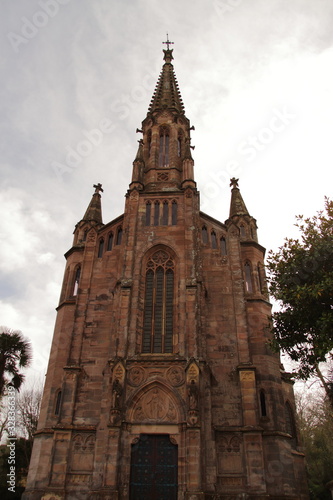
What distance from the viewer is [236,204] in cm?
2681

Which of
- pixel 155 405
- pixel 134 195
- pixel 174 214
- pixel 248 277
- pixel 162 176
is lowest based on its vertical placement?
pixel 155 405

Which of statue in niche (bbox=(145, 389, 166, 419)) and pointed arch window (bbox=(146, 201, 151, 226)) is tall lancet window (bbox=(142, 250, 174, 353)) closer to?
statue in niche (bbox=(145, 389, 166, 419))

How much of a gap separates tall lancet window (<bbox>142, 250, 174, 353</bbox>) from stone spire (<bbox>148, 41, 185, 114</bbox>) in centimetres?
1556

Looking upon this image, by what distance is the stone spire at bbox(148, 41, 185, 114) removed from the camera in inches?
1341

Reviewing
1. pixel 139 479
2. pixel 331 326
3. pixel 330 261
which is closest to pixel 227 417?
pixel 139 479

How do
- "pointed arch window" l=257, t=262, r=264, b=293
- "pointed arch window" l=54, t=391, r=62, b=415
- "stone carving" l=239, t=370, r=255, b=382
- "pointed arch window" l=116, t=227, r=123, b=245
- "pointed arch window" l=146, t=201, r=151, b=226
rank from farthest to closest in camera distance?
"pointed arch window" l=116, t=227, r=123, b=245 < "pointed arch window" l=146, t=201, r=151, b=226 < "pointed arch window" l=257, t=262, r=264, b=293 < "pointed arch window" l=54, t=391, r=62, b=415 < "stone carving" l=239, t=370, r=255, b=382

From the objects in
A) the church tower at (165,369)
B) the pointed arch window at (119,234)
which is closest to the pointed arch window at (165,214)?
the church tower at (165,369)

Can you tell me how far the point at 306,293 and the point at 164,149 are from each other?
18930 mm

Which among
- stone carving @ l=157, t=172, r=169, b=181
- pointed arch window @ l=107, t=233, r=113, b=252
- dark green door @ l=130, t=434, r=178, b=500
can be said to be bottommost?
dark green door @ l=130, t=434, r=178, b=500

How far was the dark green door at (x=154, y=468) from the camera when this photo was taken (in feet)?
56.1

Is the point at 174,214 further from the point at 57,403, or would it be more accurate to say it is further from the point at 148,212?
the point at 57,403

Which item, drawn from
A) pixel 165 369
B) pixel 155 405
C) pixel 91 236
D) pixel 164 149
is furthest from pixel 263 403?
pixel 164 149

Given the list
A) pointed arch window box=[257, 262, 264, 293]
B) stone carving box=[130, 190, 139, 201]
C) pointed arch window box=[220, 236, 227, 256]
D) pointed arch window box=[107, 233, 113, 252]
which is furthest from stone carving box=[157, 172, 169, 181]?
pointed arch window box=[257, 262, 264, 293]

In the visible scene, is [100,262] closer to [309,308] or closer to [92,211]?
[92,211]
